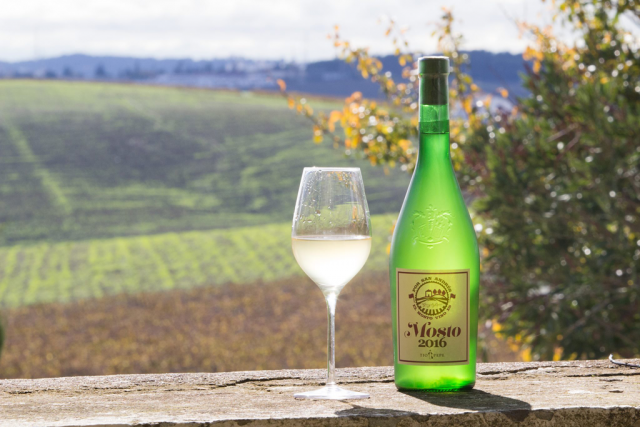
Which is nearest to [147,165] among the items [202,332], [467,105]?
[202,332]

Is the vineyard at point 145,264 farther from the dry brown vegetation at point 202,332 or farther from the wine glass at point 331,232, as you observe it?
the wine glass at point 331,232

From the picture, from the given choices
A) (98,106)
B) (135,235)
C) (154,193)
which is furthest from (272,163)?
(98,106)

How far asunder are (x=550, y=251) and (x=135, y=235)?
961 inches

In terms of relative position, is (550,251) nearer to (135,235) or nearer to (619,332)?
(619,332)

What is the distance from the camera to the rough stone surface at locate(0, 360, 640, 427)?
4.30 feet

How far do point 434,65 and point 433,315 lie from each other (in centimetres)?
49

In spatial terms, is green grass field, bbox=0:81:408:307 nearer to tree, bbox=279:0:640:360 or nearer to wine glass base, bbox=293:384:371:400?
tree, bbox=279:0:640:360

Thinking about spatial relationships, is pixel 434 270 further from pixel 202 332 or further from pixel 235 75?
pixel 235 75

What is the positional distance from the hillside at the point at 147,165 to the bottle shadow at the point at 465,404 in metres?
27.3

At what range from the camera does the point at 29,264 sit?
79.0 feet

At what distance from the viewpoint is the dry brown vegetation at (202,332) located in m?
13.6

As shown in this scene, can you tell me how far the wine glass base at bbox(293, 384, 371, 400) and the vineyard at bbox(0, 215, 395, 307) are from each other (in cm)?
1838

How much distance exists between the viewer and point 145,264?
79.2 ft

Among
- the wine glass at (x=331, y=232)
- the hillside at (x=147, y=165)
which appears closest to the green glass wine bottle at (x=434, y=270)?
the wine glass at (x=331, y=232)
